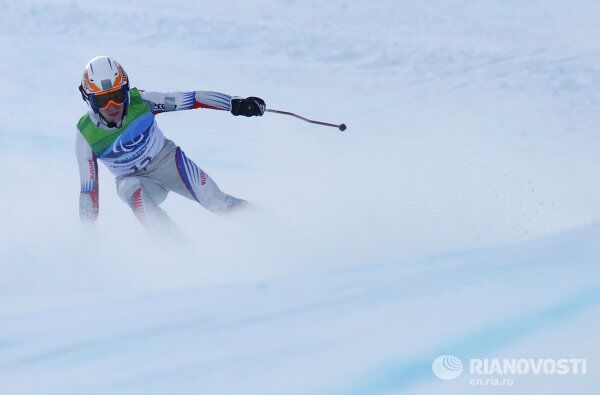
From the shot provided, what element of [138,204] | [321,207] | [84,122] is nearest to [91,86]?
[84,122]

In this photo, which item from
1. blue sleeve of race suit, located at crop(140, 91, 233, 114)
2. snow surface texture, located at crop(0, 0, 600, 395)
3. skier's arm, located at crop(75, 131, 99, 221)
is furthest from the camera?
blue sleeve of race suit, located at crop(140, 91, 233, 114)

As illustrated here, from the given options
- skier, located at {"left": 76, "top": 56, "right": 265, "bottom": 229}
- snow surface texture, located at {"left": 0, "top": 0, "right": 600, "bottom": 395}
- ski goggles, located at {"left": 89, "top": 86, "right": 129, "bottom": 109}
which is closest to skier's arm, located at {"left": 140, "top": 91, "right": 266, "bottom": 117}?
skier, located at {"left": 76, "top": 56, "right": 265, "bottom": 229}

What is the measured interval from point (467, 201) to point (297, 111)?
7.28 metres

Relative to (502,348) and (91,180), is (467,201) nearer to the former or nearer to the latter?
(91,180)

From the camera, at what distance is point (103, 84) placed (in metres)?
5.80

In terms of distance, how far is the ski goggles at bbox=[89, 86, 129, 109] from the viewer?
19.1 feet

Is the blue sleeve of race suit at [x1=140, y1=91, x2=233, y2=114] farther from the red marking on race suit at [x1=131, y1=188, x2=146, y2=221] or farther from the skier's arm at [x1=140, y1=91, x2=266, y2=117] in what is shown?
the red marking on race suit at [x1=131, y1=188, x2=146, y2=221]

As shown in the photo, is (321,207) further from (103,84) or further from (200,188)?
(103,84)

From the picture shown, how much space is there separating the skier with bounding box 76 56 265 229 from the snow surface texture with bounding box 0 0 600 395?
0.89 ft

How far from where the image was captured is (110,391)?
11.4 feet

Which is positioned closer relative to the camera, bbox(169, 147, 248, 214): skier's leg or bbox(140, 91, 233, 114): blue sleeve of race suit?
bbox(140, 91, 233, 114): blue sleeve of race suit

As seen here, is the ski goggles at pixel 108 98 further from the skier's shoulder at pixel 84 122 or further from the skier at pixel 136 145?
the skier's shoulder at pixel 84 122

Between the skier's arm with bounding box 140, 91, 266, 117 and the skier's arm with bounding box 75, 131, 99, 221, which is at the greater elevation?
the skier's arm with bounding box 140, 91, 266, 117

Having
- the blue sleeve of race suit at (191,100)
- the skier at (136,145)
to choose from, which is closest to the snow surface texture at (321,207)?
the skier at (136,145)
